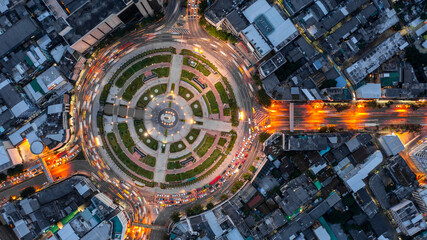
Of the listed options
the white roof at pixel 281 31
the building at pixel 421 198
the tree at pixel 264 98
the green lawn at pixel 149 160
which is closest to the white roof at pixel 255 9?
the white roof at pixel 281 31

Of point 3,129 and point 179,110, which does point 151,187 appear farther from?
point 3,129

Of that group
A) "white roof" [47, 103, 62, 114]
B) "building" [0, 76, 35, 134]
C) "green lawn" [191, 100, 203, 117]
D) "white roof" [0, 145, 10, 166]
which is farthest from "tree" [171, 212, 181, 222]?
"building" [0, 76, 35, 134]

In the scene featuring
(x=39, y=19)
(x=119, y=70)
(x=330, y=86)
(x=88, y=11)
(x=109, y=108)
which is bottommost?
(x=330, y=86)

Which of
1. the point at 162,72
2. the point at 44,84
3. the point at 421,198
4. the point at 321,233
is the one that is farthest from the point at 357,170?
the point at 44,84

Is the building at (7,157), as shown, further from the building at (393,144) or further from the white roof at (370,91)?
the building at (393,144)

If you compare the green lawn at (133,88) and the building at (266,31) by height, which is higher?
the green lawn at (133,88)

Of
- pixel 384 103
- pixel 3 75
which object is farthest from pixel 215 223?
pixel 3 75

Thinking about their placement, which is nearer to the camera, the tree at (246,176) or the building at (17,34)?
the building at (17,34)
